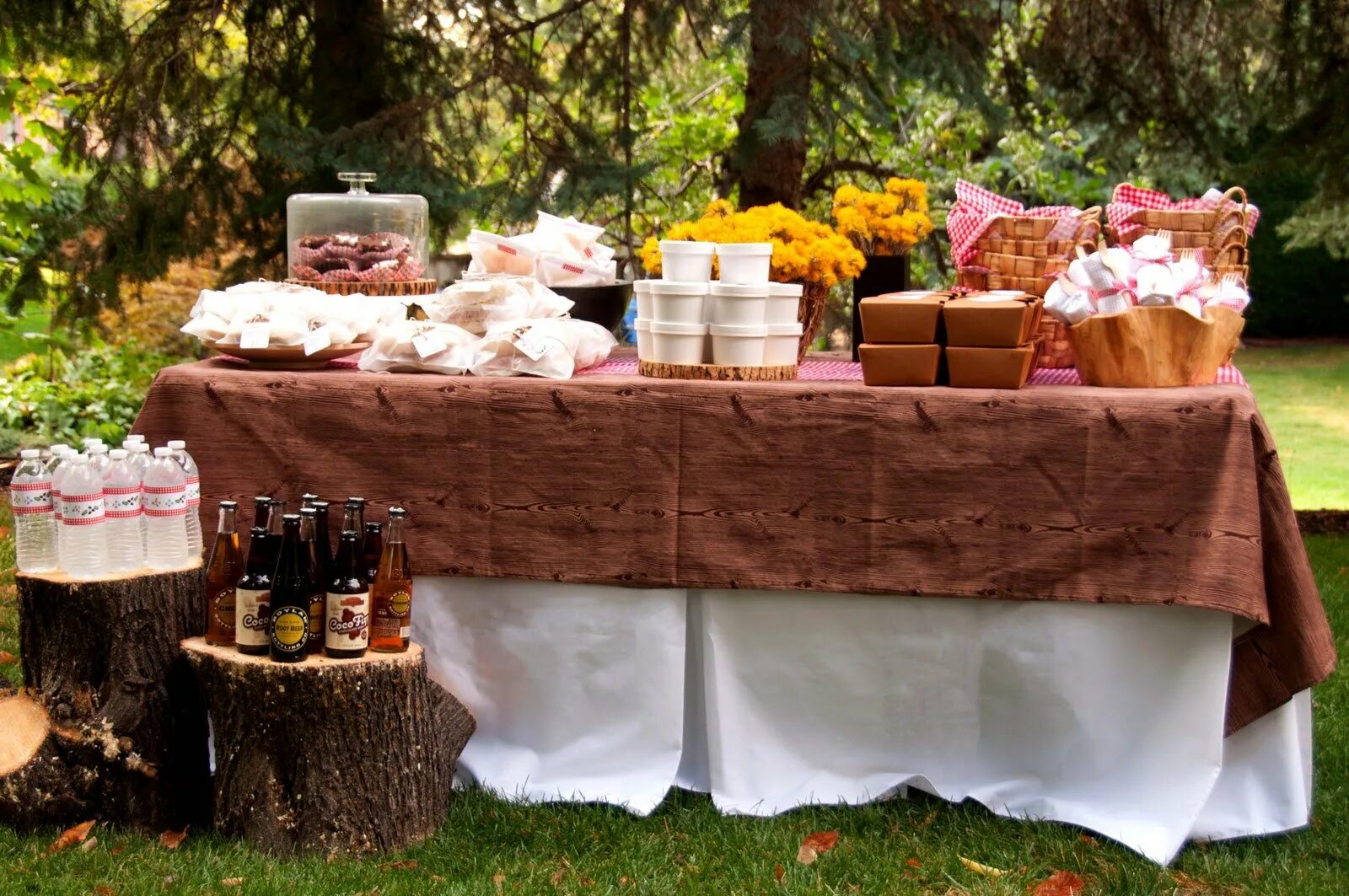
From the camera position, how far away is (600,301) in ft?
11.8

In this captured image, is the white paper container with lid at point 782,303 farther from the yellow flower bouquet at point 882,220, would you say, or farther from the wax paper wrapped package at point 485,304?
the wax paper wrapped package at point 485,304

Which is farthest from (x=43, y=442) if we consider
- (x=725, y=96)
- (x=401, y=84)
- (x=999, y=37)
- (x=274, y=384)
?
(x=999, y=37)

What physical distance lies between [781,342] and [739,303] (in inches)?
5.7

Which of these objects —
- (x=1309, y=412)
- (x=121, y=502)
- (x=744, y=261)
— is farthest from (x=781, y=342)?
(x=1309, y=412)

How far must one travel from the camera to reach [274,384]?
3035 mm

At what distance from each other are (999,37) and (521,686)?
4.38 m

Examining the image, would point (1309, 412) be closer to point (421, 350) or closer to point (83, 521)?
point (421, 350)

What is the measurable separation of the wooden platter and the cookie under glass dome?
3.10 feet

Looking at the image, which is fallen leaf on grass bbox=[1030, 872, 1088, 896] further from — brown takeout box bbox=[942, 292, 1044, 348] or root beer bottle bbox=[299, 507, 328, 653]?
root beer bottle bbox=[299, 507, 328, 653]

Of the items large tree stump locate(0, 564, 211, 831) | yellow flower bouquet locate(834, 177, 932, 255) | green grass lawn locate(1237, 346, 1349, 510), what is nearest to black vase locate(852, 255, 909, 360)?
yellow flower bouquet locate(834, 177, 932, 255)

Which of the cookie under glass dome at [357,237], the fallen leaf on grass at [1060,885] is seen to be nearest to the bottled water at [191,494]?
the cookie under glass dome at [357,237]

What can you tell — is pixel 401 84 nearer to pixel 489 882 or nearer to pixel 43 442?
pixel 43 442

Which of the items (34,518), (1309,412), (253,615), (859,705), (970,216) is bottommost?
(1309,412)

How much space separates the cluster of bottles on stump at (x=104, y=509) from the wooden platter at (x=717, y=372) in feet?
3.32
